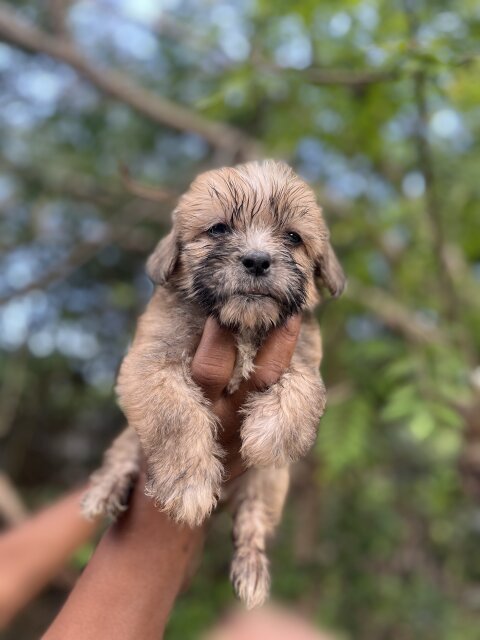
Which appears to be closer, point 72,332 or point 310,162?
point 310,162

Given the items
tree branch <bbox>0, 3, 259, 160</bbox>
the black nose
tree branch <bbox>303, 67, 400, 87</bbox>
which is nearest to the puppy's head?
the black nose

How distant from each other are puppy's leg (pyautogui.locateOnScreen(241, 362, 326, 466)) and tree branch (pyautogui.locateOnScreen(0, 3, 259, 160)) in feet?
11.2

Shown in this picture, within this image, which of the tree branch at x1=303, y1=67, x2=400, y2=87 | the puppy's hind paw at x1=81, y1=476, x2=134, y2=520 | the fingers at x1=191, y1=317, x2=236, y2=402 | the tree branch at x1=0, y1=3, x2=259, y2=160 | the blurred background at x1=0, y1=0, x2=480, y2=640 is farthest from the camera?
the tree branch at x1=0, y1=3, x2=259, y2=160

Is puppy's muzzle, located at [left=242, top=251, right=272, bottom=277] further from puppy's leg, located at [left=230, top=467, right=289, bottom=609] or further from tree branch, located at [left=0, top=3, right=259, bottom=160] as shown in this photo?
tree branch, located at [left=0, top=3, right=259, bottom=160]

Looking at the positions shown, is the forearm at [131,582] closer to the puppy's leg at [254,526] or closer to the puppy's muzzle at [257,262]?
the puppy's leg at [254,526]

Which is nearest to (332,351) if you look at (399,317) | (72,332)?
(399,317)

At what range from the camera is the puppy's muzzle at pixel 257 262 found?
1.88m

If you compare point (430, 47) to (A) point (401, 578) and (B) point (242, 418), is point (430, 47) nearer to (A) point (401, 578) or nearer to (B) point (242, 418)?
(B) point (242, 418)

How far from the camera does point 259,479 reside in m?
2.53

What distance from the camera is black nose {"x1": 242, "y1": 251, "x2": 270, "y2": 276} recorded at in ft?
6.18

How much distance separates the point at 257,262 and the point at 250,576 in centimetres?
122

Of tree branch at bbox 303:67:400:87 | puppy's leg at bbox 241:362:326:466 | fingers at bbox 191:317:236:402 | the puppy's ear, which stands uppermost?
tree branch at bbox 303:67:400:87

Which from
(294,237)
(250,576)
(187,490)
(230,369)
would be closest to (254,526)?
(250,576)

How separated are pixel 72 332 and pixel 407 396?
4.76 meters
